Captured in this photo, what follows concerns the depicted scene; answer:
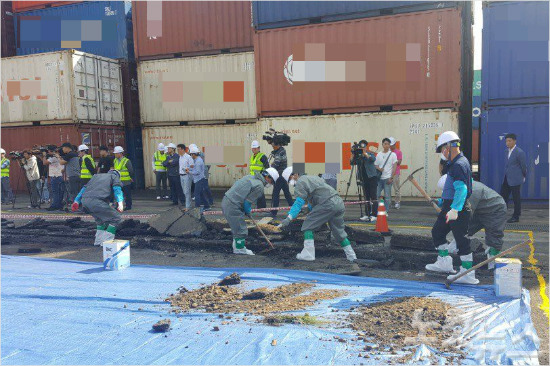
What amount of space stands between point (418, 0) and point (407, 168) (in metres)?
5.07

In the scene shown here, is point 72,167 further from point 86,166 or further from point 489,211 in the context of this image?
point 489,211

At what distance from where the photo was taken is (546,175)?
11672mm

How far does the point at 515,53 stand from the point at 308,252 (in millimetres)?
9278

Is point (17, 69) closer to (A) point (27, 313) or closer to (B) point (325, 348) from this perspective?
(A) point (27, 313)

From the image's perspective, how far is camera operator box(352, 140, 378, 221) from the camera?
31.9 ft

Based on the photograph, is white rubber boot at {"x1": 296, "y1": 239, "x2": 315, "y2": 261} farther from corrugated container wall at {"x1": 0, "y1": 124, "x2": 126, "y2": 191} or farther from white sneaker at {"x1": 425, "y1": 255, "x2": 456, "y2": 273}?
corrugated container wall at {"x1": 0, "y1": 124, "x2": 126, "y2": 191}

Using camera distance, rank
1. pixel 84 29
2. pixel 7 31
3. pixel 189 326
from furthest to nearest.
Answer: pixel 7 31 → pixel 84 29 → pixel 189 326

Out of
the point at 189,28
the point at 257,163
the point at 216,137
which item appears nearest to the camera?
the point at 257,163

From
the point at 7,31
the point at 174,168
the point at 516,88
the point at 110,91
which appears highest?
the point at 7,31

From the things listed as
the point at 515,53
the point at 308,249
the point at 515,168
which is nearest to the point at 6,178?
the point at 308,249

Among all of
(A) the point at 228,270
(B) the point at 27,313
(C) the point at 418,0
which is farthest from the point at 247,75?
(B) the point at 27,313

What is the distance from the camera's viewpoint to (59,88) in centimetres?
1611

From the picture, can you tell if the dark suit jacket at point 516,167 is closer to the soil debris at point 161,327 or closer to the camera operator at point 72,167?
the soil debris at point 161,327

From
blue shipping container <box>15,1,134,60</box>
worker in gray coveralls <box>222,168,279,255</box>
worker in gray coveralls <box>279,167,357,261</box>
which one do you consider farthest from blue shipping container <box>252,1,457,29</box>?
worker in gray coveralls <box>279,167,357,261</box>
